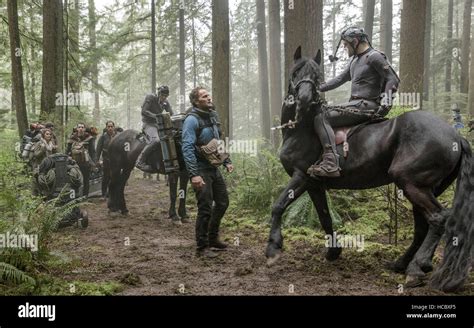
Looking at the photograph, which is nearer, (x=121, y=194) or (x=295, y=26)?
(x=295, y=26)

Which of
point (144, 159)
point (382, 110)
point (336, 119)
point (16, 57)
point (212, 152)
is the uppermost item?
point (16, 57)

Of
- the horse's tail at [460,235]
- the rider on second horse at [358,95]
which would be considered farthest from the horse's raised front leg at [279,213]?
the horse's tail at [460,235]

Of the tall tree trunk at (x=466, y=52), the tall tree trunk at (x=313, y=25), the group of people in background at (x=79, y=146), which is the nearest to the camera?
the tall tree trunk at (x=313, y=25)

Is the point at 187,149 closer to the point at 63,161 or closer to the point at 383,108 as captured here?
the point at 383,108

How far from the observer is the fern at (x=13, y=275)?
176 inches

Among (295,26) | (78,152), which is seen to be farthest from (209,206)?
(78,152)

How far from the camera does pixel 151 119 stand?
10680 millimetres

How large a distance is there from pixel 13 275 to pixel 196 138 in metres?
3.24

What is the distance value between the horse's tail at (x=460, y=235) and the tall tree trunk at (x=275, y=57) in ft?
54.9

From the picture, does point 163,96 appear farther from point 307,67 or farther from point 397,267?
point 397,267

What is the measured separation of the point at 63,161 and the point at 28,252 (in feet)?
13.2

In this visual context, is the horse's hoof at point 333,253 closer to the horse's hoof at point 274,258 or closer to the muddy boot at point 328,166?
the horse's hoof at point 274,258
